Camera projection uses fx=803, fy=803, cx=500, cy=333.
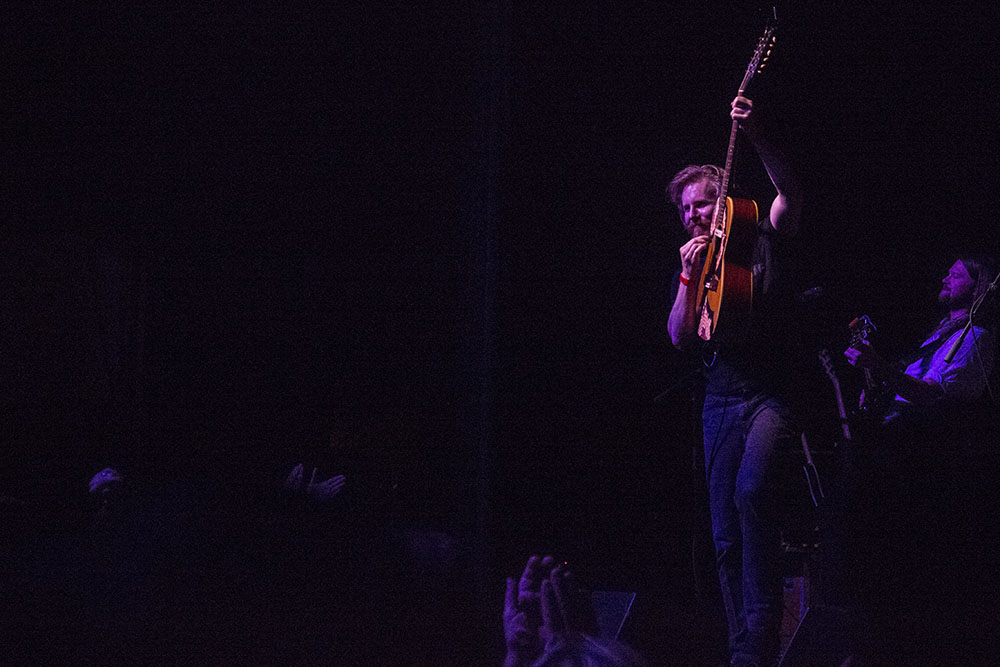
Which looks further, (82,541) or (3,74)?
(3,74)

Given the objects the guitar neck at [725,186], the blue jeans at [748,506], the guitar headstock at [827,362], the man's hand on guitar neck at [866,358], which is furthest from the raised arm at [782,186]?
the guitar headstock at [827,362]

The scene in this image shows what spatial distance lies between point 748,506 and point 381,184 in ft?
7.40

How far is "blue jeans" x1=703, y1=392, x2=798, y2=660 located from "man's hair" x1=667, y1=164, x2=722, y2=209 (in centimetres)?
76

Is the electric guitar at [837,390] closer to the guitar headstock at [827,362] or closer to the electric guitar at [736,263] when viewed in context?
the guitar headstock at [827,362]

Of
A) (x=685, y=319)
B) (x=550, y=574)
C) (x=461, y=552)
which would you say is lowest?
(x=461, y=552)

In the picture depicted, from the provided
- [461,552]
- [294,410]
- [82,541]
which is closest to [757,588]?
[461,552]

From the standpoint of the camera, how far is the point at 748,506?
225cm

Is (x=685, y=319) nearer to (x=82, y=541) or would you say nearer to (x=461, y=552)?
(x=461, y=552)

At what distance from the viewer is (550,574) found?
2406 millimetres

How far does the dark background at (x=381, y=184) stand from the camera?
3.60 metres

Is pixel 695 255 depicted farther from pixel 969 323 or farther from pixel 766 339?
pixel 969 323

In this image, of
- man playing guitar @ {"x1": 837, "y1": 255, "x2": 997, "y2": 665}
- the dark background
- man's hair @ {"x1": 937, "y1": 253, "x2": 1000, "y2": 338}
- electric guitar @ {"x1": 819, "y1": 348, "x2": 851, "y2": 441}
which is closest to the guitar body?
man playing guitar @ {"x1": 837, "y1": 255, "x2": 997, "y2": 665}

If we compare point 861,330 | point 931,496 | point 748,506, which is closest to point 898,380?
point 861,330

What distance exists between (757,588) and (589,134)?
90.6 inches
